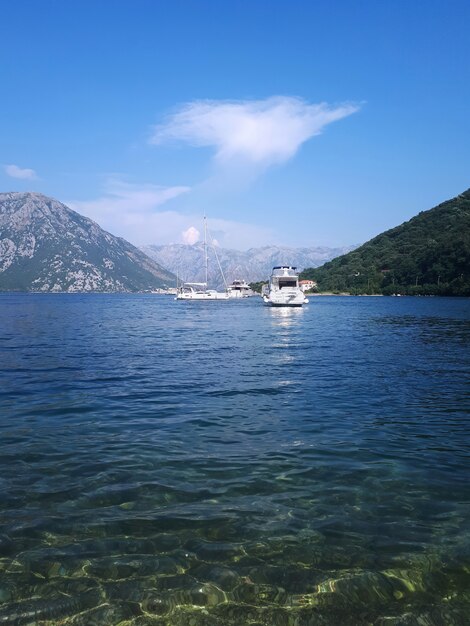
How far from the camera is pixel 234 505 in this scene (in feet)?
27.1

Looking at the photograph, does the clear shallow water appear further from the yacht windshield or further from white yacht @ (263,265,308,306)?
the yacht windshield

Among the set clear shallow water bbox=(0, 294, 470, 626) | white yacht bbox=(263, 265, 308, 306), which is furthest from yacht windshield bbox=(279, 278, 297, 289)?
clear shallow water bbox=(0, 294, 470, 626)

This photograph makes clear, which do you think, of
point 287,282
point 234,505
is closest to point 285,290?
point 287,282

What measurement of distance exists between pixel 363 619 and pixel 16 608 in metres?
4.18

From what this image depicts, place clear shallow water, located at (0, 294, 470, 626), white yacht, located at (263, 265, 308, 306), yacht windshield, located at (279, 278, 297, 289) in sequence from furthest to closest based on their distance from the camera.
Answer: yacht windshield, located at (279, 278, 297, 289), white yacht, located at (263, 265, 308, 306), clear shallow water, located at (0, 294, 470, 626)

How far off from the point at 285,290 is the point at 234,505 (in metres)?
96.4

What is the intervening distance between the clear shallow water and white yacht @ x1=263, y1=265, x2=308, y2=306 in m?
82.7

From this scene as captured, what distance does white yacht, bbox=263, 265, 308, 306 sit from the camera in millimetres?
101625

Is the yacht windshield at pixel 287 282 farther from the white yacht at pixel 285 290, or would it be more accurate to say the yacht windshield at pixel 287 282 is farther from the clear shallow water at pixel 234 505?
the clear shallow water at pixel 234 505

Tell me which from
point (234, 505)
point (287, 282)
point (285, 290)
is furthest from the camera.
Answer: point (287, 282)

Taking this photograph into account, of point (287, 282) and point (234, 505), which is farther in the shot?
point (287, 282)

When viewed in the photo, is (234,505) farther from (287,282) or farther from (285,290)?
(287,282)

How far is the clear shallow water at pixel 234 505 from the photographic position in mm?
5805

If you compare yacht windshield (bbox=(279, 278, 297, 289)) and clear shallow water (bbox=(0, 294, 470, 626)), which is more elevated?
yacht windshield (bbox=(279, 278, 297, 289))
